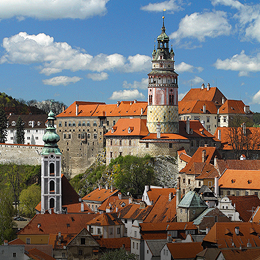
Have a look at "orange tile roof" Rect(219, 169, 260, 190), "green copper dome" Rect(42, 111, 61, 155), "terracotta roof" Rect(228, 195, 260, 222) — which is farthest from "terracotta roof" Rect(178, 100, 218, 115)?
"terracotta roof" Rect(228, 195, 260, 222)

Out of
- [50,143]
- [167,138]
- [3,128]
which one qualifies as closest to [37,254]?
[50,143]

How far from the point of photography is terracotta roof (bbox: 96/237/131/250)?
204ft

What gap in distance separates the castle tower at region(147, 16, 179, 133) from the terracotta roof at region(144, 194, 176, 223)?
20.5 metres

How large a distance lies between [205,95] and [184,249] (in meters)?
59.8

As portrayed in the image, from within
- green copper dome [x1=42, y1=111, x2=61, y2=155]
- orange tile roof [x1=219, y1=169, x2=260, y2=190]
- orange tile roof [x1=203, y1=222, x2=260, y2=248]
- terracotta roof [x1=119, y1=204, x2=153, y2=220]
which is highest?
green copper dome [x1=42, y1=111, x2=61, y2=155]

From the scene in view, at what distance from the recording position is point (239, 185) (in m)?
76.4

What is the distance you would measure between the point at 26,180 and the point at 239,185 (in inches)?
A: 1608

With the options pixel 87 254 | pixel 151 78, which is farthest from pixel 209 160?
→ pixel 87 254

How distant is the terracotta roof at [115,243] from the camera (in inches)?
2444

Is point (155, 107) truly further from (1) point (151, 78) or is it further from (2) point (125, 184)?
(2) point (125, 184)

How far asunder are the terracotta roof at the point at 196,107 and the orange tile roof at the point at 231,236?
47.8 m

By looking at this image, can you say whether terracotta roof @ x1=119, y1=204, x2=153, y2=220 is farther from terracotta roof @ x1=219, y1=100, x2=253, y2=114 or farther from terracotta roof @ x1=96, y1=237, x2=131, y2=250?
terracotta roof @ x1=219, y1=100, x2=253, y2=114

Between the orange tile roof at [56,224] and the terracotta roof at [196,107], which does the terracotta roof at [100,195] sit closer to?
the orange tile roof at [56,224]

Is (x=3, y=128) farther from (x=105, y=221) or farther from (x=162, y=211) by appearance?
(x=105, y=221)
